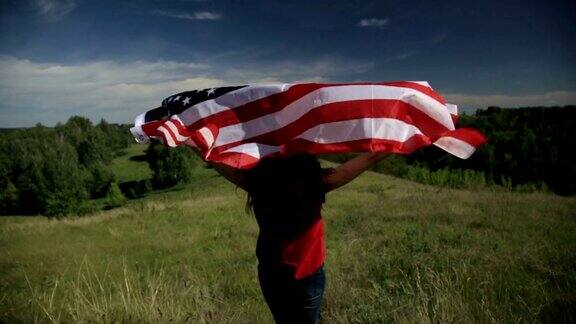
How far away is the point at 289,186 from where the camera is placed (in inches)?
104

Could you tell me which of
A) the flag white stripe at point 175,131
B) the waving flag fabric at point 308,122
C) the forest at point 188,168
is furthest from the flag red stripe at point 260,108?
the forest at point 188,168

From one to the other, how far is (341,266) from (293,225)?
454 centimetres

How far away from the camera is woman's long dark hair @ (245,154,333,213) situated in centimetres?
265

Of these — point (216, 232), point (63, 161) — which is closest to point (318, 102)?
point (216, 232)

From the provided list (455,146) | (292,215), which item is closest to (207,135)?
(292,215)

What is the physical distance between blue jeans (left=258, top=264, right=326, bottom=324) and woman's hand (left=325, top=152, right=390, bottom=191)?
0.69 m

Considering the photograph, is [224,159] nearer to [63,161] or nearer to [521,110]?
[63,161]

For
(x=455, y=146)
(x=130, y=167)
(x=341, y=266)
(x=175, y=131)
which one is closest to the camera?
(x=455, y=146)

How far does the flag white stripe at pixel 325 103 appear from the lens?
3072 mm

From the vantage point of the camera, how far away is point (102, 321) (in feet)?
12.3

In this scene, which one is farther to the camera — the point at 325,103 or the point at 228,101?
the point at 228,101

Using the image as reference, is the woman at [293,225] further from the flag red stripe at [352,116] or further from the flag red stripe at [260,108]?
the flag red stripe at [260,108]

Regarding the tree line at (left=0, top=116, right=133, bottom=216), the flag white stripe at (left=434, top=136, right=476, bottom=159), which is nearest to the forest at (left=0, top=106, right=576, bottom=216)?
the tree line at (left=0, top=116, right=133, bottom=216)

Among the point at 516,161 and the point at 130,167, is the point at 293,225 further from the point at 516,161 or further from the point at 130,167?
the point at 130,167
